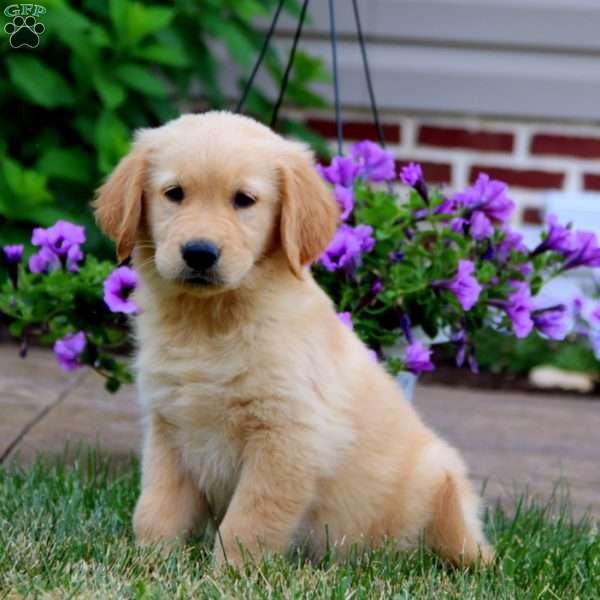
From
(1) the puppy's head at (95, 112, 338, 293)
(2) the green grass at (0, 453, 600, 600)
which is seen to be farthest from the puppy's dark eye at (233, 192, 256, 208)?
(2) the green grass at (0, 453, 600, 600)

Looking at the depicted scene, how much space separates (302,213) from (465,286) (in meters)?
0.91

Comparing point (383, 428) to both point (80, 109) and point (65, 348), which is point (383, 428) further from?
point (80, 109)

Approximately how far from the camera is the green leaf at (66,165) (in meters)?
5.75

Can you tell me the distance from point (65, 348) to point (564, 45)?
373 centimetres

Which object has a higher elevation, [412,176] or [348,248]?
[412,176]

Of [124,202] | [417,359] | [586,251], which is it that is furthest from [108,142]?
[124,202]

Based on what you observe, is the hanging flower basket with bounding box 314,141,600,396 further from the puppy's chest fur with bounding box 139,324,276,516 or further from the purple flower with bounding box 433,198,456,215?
the puppy's chest fur with bounding box 139,324,276,516

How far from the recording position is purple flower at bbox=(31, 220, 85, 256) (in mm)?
3801

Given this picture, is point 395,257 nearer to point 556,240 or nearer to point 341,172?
point 341,172

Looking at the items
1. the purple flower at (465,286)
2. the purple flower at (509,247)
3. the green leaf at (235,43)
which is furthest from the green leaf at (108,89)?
the purple flower at (465,286)

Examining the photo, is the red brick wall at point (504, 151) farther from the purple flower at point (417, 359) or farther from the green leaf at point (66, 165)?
the purple flower at point (417, 359)

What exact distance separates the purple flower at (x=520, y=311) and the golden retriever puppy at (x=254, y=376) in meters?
0.77

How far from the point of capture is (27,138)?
19.8ft

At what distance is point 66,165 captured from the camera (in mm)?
5777
